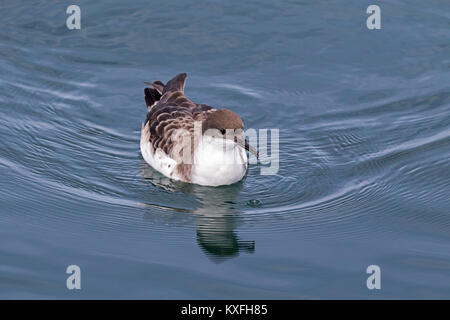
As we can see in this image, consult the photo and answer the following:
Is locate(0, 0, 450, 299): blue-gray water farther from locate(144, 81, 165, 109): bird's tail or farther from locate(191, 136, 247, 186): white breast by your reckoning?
locate(144, 81, 165, 109): bird's tail

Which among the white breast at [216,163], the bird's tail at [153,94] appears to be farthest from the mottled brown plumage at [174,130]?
the bird's tail at [153,94]

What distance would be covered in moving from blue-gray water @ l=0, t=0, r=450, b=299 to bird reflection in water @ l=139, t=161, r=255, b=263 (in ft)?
0.10

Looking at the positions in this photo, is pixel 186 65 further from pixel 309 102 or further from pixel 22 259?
pixel 22 259

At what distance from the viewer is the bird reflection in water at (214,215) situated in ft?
33.0

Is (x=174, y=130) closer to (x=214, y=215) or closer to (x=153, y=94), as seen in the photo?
(x=153, y=94)

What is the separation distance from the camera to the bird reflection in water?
1006 centimetres

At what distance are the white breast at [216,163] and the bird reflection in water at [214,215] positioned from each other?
0.15m

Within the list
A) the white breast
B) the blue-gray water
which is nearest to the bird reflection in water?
the blue-gray water

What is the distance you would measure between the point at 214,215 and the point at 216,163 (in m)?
0.97

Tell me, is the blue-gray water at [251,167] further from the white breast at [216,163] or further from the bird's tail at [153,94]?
the bird's tail at [153,94]

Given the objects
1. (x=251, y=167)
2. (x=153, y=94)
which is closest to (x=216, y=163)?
(x=251, y=167)

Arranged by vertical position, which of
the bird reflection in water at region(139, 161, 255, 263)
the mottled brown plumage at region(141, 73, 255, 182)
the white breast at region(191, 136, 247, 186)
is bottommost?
the bird reflection in water at region(139, 161, 255, 263)

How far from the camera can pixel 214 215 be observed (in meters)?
10.9

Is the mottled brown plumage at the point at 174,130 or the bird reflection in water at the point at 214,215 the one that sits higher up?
the mottled brown plumage at the point at 174,130
